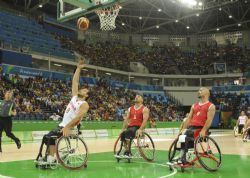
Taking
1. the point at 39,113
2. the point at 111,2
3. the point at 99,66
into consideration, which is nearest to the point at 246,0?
the point at 99,66

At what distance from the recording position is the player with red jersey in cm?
888

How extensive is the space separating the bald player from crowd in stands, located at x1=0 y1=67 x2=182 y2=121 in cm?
1612

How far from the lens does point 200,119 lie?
766 cm

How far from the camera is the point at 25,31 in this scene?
33.8 metres

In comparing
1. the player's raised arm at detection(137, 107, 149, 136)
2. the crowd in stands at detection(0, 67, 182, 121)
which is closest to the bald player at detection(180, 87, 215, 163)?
the player's raised arm at detection(137, 107, 149, 136)

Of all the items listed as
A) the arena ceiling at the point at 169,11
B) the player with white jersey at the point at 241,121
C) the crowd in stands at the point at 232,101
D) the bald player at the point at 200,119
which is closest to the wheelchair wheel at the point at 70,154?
the bald player at the point at 200,119

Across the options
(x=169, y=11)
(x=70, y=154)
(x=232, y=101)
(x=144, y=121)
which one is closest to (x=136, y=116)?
(x=144, y=121)

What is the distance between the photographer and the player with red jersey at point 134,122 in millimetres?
8883

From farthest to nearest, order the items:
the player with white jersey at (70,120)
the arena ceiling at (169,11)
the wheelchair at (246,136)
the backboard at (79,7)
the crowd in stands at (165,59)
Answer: the crowd in stands at (165,59), the arena ceiling at (169,11), the wheelchair at (246,136), the backboard at (79,7), the player with white jersey at (70,120)

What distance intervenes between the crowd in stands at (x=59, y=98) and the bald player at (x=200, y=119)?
1612 centimetres

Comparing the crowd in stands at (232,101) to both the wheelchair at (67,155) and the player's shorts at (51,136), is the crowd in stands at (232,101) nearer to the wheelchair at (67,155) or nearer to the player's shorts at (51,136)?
the wheelchair at (67,155)

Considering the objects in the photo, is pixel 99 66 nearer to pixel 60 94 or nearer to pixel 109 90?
pixel 109 90

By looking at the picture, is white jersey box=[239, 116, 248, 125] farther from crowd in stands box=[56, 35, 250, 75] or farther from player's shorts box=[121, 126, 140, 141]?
crowd in stands box=[56, 35, 250, 75]

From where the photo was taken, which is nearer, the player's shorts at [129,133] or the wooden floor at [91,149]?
the player's shorts at [129,133]
